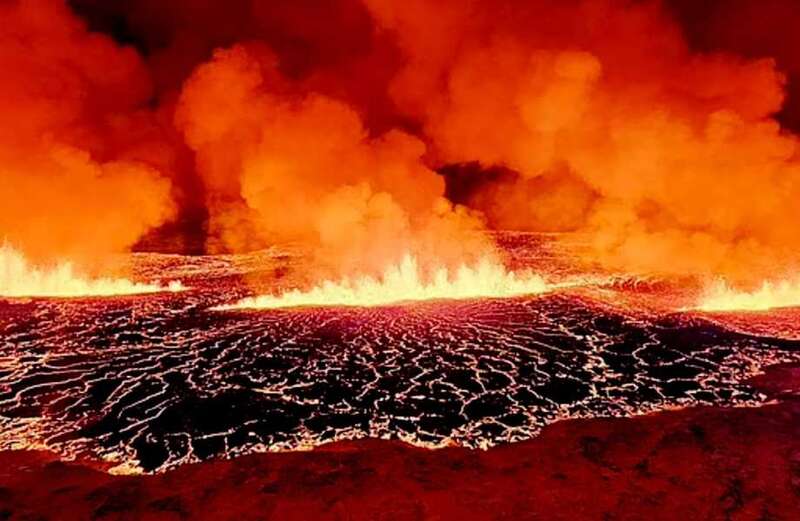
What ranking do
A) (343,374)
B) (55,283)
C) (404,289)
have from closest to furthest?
(343,374) → (404,289) → (55,283)

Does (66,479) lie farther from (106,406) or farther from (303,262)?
(303,262)

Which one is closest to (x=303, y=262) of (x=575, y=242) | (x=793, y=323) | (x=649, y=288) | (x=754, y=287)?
(x=575, y=242)

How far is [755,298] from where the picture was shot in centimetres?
1506

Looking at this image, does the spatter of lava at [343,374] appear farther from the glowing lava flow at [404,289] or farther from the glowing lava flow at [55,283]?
the glowing lava flow at [55,283]

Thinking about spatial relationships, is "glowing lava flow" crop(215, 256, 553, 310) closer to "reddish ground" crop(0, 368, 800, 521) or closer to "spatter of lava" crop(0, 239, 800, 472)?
"spatter of lava" crop(0, 239, 800, 472)

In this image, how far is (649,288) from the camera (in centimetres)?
1828

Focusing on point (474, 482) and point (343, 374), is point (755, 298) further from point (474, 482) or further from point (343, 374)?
point (474, 482)

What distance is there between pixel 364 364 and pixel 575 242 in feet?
79.6

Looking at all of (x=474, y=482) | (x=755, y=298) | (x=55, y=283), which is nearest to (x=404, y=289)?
(x=755, y=298)

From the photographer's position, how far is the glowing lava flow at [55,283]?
832 inches

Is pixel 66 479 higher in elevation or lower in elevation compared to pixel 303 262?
lower

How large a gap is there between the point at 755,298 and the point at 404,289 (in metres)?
10.1

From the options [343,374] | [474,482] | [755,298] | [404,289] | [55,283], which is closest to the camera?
[474,482]

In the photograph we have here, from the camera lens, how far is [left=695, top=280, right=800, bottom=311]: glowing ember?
1443 cm
